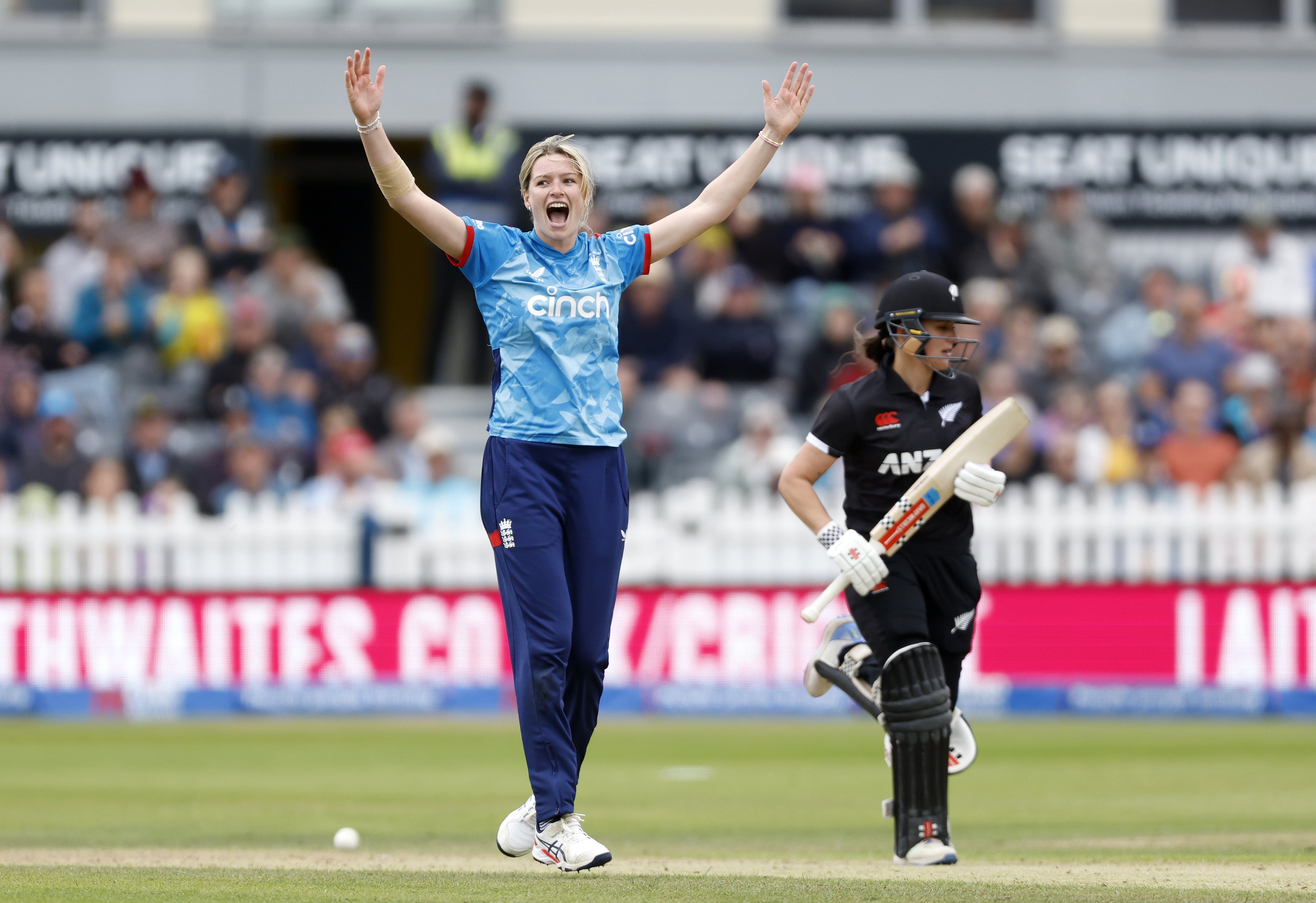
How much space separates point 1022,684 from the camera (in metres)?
15.2

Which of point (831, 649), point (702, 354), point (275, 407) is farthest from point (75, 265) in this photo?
point (831, 649)

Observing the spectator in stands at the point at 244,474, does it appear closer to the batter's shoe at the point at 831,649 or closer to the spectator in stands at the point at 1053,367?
A: the spectator in stands at the point at 1053,367

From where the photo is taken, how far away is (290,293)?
17.7 m

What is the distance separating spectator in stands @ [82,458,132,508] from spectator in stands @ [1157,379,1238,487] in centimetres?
834

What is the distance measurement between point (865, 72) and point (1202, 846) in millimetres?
14153

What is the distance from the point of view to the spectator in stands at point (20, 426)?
16.5 m

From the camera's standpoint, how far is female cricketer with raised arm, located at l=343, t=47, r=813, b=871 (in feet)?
22.7

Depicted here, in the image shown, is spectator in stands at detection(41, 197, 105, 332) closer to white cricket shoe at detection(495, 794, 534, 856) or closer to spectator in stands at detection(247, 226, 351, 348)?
spectator in stands at detection(247, 226, 351, 348)

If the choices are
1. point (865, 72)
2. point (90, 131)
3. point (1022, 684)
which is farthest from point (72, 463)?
point (865, 72)

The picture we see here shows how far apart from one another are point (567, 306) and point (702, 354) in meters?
10.4

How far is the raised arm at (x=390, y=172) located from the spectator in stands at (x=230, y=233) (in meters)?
11.3

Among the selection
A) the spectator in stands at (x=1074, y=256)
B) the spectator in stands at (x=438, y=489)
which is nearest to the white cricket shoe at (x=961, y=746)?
the spectator in stands at (x=438, y=489)

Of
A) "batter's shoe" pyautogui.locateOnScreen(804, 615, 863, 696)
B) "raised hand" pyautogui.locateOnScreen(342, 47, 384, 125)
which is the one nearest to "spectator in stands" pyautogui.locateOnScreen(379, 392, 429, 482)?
"batter's shoe" pyautogui.locateOnScreen(804, 615, 863, 696)

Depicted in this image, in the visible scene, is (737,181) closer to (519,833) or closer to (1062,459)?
(519,833)
